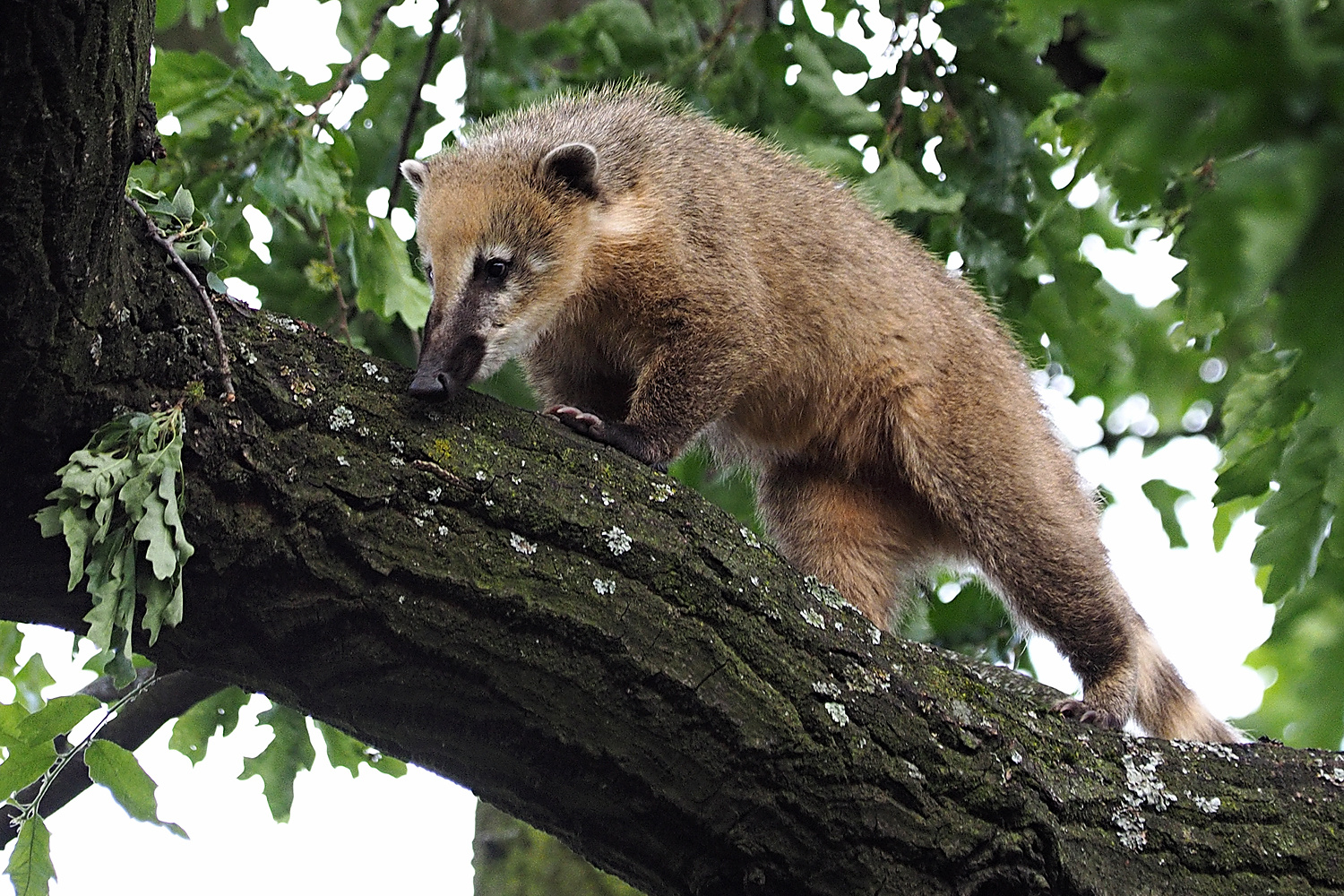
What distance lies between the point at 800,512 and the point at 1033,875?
2.50m

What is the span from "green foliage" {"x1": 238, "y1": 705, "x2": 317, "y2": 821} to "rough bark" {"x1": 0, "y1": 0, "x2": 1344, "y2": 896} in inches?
49.1

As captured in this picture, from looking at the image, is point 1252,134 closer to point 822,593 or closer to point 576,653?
point 576,653

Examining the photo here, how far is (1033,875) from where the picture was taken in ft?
11.2

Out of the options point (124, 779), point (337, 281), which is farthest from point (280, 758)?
point (337, 281)

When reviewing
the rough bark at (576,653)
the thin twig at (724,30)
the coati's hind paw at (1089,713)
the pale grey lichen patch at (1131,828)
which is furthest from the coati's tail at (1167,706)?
the thin twig at (724,30)

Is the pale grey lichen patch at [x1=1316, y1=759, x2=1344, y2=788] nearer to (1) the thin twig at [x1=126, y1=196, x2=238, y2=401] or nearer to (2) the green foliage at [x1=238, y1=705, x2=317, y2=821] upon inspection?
(1) the thin twig at [x1=126, y1=196, x2=238, y2=401]

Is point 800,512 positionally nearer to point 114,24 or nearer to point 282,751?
point 282,751

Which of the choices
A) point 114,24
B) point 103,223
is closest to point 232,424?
point 103,223

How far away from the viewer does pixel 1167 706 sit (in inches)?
212

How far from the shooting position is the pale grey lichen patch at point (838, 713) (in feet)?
11.3

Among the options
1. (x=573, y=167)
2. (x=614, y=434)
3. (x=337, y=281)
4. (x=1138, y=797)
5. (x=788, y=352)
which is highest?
(x=573, y=167)

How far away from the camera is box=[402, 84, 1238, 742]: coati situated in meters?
5.02

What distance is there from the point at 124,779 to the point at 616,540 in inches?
68.3

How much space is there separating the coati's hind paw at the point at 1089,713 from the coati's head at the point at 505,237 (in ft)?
Answer: 8.67
